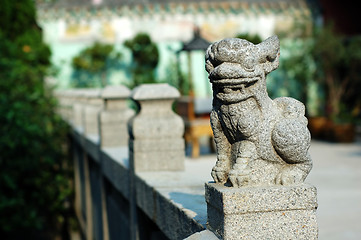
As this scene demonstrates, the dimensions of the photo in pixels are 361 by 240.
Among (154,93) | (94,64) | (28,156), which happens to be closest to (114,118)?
(154,93)

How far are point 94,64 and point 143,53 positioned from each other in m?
2.17

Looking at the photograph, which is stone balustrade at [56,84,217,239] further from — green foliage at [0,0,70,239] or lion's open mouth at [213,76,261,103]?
green foliage at [0,0,70,239]

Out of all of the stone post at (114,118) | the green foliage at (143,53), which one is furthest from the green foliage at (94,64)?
the stone post at (114,118)

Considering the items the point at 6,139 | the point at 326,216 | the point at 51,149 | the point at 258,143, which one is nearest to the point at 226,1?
the point at 51,149

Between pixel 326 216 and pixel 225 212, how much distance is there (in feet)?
14.0

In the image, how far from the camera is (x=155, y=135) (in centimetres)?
490

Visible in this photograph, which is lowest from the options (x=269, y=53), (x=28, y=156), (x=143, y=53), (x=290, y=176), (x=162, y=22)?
(x=28, y=156)

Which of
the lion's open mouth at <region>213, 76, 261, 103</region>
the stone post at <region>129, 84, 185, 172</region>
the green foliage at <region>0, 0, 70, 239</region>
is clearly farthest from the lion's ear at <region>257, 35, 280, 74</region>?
the green foliage at <region>0, 0, 70, 239</region>

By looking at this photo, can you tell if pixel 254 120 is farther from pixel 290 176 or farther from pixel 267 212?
pixel 267 212

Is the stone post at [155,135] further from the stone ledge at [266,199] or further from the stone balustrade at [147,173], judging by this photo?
the stone ledge at [266,199]

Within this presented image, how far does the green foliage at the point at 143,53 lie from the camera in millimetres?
22891

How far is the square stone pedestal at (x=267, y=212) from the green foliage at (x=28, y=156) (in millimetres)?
7077

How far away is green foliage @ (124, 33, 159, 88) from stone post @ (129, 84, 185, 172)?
1782 centimetres

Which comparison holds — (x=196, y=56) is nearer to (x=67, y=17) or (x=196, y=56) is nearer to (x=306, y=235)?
(x=67, y=17)
